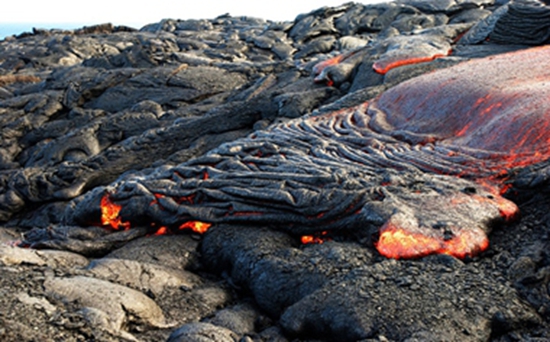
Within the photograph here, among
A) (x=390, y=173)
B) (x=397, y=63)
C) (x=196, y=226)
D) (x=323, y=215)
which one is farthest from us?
(x=397, y=63)

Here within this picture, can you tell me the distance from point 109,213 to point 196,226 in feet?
4.06

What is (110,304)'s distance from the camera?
4301 millimetres

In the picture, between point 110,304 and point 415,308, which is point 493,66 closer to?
point 415,308

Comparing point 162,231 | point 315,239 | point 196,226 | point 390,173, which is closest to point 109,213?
point 162,231

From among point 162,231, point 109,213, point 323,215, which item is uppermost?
point 323,215

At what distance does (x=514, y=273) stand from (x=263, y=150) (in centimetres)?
378

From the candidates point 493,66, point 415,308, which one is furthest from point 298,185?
point 493,66

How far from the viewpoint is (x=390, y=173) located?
620cm

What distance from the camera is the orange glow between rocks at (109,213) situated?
22.0ft

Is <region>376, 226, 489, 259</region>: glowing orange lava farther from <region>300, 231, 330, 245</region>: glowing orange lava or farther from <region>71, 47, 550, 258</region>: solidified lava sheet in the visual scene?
<region>300, 231, 330, 245</region>: glowing orange lava

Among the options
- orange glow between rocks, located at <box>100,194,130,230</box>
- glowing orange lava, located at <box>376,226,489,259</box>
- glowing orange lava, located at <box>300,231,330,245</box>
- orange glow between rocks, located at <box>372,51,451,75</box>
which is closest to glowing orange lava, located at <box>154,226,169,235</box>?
orange glow between rocks, located at <box>100,194,130,230</box>

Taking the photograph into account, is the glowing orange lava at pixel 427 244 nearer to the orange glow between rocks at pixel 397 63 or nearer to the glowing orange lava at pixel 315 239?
the glowing orange lava at pixel 315 239

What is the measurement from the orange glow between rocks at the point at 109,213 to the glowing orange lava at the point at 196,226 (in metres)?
0.92

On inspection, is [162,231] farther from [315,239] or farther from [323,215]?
[323,215]
